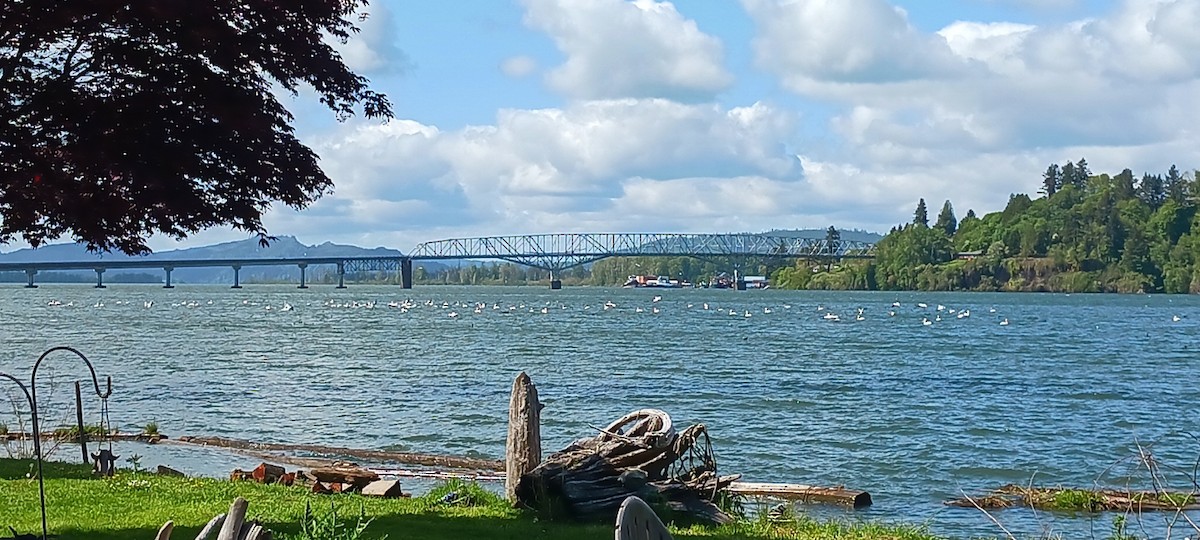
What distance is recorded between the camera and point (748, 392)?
4147 centimetres

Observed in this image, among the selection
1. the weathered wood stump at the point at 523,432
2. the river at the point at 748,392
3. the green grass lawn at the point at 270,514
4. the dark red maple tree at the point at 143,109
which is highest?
the dark red maple tree at the point at 143,109

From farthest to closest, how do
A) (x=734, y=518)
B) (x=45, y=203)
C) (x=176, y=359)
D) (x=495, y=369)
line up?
(x=176, y=359)
(x=495, y=369)
(x=734, y=518)
(x=45, y=203)

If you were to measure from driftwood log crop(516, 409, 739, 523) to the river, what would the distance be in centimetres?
497

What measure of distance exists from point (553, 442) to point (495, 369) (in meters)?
23.8

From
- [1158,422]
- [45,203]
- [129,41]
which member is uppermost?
[129,41]

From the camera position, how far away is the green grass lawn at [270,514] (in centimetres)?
1217

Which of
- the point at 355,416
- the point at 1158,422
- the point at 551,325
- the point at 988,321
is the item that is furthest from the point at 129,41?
the point at 988,321

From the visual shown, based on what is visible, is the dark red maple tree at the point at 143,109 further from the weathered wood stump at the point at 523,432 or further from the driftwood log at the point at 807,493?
the driftwood log at the point at 807,493

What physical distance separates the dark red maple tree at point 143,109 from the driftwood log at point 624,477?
196 inches

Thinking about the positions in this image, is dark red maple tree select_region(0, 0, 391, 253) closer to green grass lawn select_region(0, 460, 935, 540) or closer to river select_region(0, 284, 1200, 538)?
green grass lawn select_region(0, 460, 935, 540)

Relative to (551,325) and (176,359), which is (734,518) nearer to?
(176,359)

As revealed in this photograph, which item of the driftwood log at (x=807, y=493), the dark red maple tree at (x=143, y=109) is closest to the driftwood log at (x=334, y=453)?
the driftwood log at (x=807, y=493)

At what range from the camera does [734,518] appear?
49.1 feet

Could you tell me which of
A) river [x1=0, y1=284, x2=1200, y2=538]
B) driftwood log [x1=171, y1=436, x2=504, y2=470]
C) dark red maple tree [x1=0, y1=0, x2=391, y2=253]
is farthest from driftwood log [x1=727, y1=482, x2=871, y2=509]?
dark red maple tree [x1=0, y1=0, x2=391, y2=253]
